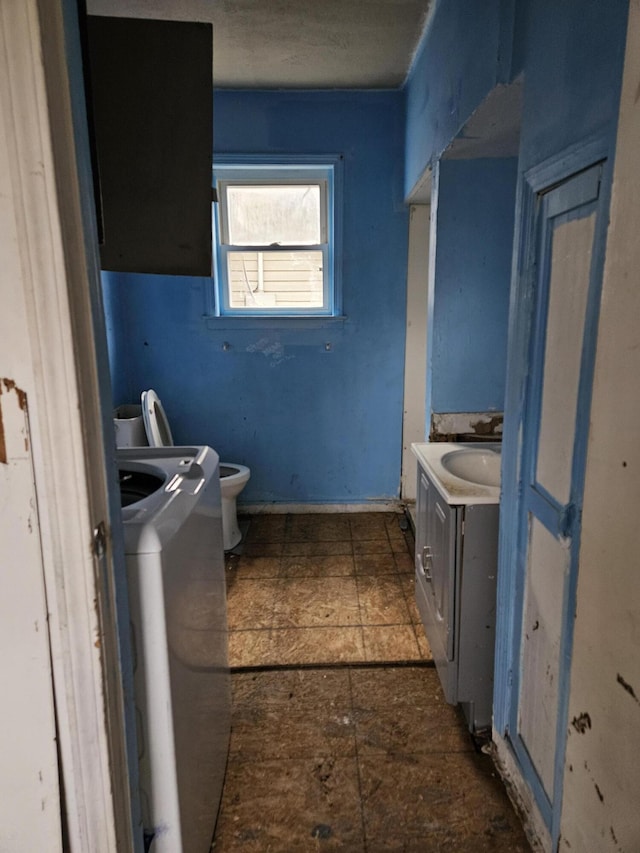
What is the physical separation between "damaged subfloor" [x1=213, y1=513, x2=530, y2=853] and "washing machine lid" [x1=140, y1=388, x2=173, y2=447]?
81 centimetres

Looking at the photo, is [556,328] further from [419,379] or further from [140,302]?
[140,302]

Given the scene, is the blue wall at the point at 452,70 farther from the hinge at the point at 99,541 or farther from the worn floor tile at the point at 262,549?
the worn floor tile at the point at 262,549

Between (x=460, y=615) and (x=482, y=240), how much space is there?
162 cm

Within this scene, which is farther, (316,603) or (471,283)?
(316,603)

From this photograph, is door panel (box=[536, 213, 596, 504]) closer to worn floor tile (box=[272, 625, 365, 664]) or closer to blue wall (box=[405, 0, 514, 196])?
blue wall (box=[405, 0, 514, 196])

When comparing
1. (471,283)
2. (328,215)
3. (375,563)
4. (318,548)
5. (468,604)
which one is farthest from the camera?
(328,215)

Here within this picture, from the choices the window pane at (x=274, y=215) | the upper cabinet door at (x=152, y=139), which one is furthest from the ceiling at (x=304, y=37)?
the upper cabinet door at (x=152, y=139)

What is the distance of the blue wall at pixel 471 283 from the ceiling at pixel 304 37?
0.70m

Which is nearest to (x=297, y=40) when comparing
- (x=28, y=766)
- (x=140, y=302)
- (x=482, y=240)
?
(x=482, y=240)

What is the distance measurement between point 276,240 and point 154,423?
56.6 inches

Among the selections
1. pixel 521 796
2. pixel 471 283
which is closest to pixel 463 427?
pixel 471 283

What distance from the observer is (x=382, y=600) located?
2.62 metres

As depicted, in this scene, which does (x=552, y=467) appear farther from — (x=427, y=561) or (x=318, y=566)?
(x=318, y=566)

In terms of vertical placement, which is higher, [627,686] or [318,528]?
[627,686]
